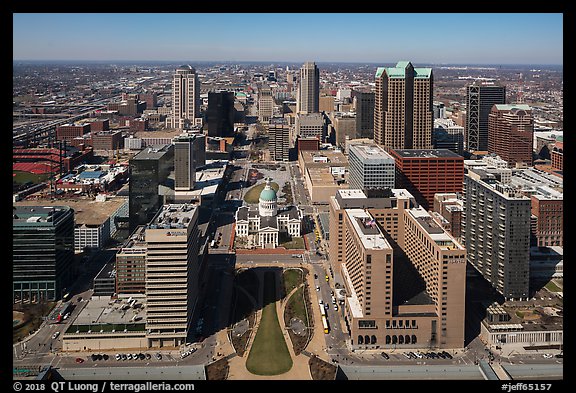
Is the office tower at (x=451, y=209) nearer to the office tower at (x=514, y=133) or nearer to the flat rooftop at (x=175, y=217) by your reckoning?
the office tower at (x=514, y=133)

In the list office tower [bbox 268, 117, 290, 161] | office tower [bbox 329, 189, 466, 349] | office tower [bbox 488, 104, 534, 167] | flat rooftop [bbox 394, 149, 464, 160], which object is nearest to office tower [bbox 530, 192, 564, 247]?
flat rooftop [bbox 394, 149, 464, 160]

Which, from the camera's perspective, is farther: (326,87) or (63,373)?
(326,87)

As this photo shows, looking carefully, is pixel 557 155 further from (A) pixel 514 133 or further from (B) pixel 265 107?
(B) pixel 265 107

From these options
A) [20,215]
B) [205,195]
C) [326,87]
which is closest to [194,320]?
[20,215]

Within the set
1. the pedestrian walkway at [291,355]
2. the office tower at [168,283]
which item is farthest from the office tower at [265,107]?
the office tower at [168,283]
